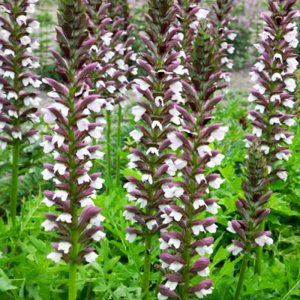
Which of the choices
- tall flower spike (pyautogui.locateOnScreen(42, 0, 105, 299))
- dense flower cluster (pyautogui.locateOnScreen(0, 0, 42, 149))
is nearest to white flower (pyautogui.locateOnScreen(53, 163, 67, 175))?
tall flower spike (pyautogui.locateOnScreen(42, 0, 105, 299))

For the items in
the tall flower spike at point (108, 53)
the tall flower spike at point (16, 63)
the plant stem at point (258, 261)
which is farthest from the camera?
the tall flower spike at point (108, 53)

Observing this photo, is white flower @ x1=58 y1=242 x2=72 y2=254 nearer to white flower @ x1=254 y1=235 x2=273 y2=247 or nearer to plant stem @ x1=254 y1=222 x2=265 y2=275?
white flower @ x1=254 y1=235 x2=273 y2=247

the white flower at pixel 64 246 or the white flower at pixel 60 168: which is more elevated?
the white flower at pixel 60 168

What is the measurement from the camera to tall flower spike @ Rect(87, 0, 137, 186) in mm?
5371

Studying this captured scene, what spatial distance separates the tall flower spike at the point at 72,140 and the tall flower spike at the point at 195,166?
445 millimetres

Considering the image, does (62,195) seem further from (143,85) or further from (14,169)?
(14,169)

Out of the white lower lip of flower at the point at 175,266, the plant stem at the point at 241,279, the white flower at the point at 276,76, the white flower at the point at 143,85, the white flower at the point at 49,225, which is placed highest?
the white flower at the point at 276,76

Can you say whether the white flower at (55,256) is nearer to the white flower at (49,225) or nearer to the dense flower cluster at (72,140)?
the dense flower cluster at (72,140)

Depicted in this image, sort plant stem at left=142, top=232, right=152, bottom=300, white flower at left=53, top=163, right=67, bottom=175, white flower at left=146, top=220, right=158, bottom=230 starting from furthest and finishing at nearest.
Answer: plant stem at left=142, top=232, right=152, bottom=300 → white flower at left=146, top=220, right=158, bottom=230 → white flower at left=53, top=163, right=67, bottom=175

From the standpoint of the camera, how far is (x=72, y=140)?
10.2 feet

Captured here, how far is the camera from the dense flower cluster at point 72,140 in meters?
2.94

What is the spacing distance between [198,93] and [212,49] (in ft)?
0.80

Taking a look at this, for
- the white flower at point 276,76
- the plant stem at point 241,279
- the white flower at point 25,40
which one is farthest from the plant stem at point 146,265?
the white flower at point 25,40

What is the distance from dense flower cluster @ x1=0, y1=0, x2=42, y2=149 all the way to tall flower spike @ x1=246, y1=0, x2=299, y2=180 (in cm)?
182
